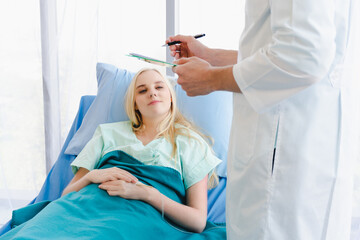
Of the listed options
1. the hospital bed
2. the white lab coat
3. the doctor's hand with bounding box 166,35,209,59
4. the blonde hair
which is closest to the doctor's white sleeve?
the white lab coat

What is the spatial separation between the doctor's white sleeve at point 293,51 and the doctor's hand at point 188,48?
51 cm

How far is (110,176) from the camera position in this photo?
4.31 feet

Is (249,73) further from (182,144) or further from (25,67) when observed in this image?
(25,67)

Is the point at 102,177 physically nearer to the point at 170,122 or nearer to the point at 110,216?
the point at 110,216

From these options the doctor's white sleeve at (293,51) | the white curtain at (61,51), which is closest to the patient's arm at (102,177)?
the doctor's white sleeve at (293,51)

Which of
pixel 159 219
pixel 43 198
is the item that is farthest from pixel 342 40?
pixel 43 198

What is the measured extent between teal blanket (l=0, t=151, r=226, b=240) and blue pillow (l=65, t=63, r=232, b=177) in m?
0.36

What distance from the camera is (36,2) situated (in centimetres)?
→ 224

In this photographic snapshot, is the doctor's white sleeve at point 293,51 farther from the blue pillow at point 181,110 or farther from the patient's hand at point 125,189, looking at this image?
the blue pillow at point 181,110

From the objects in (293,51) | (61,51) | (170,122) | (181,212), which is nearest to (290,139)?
(293,51)

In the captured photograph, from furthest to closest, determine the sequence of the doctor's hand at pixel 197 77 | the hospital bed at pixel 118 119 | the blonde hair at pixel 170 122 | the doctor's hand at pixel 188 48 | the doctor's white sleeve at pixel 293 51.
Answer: the hospital bed at pixel 118 119 < the blonde hair at pixel 170 122 < the doctor's hand at pixel 188 48 < the doctor's hand at pixel 197 77 < the doctor's white sleeve at pixel 293 51

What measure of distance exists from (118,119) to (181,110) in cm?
33

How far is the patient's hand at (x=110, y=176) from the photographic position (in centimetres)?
A: 131

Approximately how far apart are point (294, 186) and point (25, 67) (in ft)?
6.62
